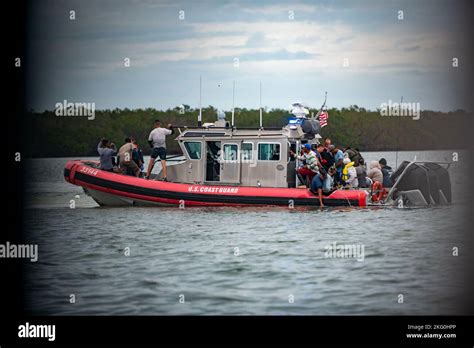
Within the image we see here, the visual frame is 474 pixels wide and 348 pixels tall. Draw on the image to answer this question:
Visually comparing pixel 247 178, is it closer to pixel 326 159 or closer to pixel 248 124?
pixel 326 159

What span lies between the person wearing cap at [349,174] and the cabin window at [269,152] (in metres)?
1.56

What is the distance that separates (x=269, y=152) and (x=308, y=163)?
1306 millimetres

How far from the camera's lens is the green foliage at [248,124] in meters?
19.8

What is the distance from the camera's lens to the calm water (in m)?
13.0

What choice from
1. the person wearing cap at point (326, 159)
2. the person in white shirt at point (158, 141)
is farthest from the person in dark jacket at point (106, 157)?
the person wearing cap at point (326, 159)

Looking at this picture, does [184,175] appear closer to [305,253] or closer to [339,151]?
[339,151]

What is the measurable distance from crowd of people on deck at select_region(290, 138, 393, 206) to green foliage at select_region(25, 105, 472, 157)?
3.87 ft

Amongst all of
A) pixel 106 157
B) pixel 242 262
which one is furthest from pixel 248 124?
pixel 242 262

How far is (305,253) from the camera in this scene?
17.1 metres

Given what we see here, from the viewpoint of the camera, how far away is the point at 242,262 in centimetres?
1636

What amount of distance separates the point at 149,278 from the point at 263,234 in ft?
15.1

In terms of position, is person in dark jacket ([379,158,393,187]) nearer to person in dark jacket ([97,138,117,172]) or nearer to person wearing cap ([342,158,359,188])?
person wearing cap ([342,158,359,188])

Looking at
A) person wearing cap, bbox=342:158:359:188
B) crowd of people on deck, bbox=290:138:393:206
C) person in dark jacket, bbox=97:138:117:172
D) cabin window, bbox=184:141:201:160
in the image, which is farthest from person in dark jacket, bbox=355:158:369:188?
person in dark jacket, bbox=97:138:117:172
